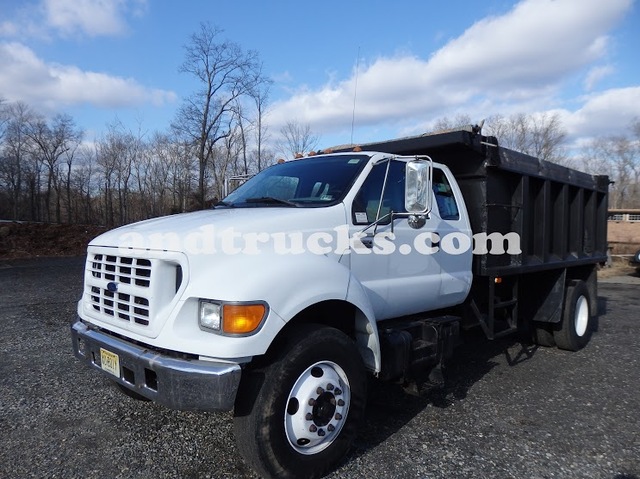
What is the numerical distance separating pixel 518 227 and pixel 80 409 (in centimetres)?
474

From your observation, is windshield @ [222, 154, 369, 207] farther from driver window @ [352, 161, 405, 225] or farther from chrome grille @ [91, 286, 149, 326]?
chrome grille @ [91, 286, 149, 326]

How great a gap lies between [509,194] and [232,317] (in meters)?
3.68

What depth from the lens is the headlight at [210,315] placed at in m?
2.62

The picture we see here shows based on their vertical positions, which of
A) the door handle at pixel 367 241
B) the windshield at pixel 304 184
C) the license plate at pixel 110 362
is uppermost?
the windshield at pixel 304 184

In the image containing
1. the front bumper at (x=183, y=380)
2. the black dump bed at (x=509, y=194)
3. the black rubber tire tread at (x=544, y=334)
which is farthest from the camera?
the black rubber tire tread at (x=544, y=334)

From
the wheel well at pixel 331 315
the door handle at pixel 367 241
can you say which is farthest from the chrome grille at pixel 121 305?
the door handle at pixel 367 241

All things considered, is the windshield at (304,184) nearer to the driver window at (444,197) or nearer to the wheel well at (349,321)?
the wheel well at (349,321)

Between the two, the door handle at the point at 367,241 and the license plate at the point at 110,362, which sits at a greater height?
the door handle at the point at 367,241

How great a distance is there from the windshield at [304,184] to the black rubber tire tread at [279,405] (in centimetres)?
105

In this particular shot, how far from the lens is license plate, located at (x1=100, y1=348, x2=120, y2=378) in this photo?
2947 millimetres

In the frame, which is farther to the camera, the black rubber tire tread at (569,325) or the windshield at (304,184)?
the black rubber tire tread at (569,325)

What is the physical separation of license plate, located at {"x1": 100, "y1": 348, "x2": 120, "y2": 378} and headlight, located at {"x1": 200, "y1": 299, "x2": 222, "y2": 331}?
0.72m

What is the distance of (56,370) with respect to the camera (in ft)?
16.8

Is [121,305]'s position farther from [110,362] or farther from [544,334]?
[544,334]
